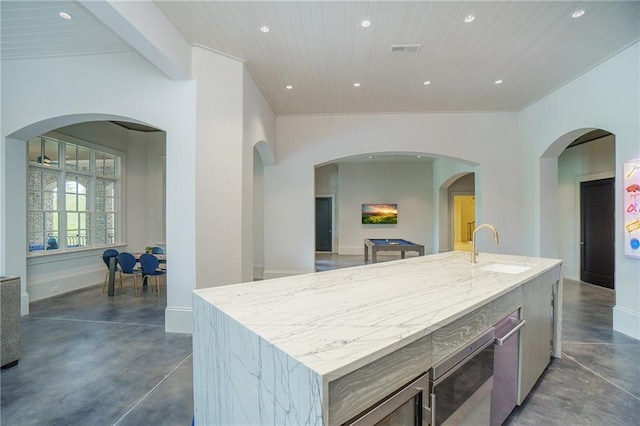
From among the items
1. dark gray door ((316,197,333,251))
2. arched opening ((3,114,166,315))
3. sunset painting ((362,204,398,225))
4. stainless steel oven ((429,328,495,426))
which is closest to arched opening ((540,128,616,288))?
stainless steel oven ((429,328,495,426))

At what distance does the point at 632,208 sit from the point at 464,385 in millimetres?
3805

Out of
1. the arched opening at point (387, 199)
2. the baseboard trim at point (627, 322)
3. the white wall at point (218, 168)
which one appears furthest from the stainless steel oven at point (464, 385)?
the arched opening at point (387, 199)

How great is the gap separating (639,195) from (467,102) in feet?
9.30

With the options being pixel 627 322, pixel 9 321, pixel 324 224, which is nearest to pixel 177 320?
pixel 9 321

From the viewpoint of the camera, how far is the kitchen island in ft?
2.69

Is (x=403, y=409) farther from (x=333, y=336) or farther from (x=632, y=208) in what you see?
(x=632, y=208)

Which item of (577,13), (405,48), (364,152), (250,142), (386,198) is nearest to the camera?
(577,13)

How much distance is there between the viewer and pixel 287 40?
338cm

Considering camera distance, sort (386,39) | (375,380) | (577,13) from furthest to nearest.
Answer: (386,39)
(577,13)
(375,380)

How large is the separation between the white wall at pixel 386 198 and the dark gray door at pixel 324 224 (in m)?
0.66

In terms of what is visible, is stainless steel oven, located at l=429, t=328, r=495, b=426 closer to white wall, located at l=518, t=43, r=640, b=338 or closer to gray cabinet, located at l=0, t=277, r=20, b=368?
white wall, located at l=518, t=43, r=640, b=338

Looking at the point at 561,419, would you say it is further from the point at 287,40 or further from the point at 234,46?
the point at 234,46

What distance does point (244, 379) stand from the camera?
3.48ft

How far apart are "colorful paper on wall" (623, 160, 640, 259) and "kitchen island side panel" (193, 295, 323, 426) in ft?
14.9
